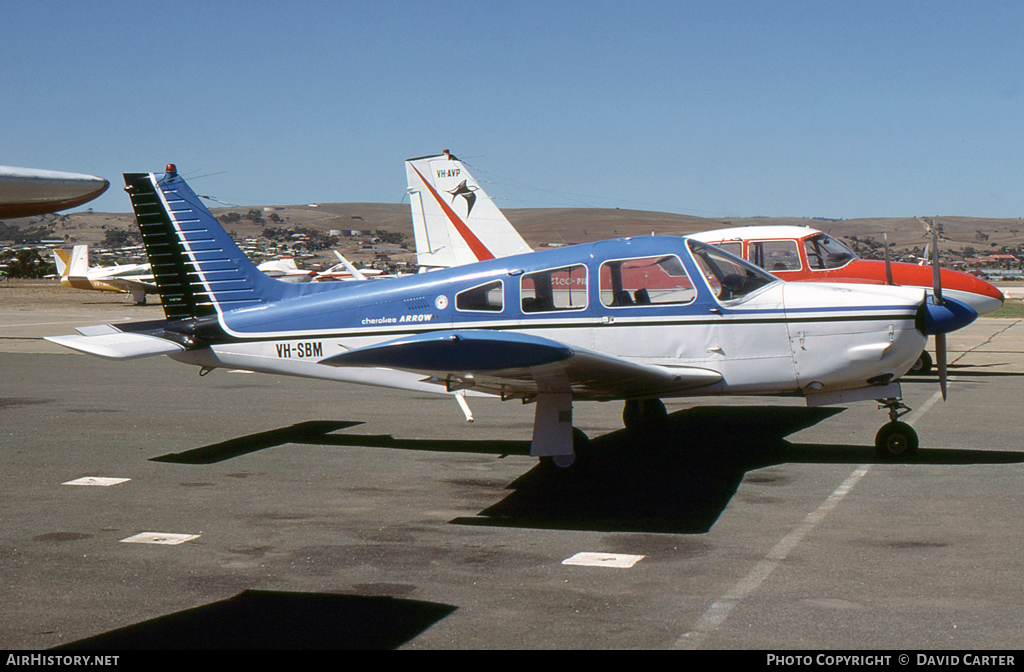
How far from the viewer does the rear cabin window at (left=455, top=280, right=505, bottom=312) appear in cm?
861

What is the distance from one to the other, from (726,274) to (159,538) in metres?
5.20

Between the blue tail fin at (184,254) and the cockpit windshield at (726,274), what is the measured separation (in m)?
4.40

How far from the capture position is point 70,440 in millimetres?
9836

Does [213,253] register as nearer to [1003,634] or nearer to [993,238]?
[1003,634]

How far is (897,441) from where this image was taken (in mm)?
8406

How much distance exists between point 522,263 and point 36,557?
4.75 m

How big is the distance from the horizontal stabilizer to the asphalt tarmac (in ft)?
3.44

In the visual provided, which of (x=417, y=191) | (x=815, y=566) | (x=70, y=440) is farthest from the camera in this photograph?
(x=417, y=191)

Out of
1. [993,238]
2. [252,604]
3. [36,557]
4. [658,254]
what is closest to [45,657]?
[252,604]

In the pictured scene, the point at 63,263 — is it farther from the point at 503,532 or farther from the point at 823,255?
the point at 503,532

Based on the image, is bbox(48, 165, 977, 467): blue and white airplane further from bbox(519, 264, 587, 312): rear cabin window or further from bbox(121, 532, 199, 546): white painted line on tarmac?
bbox(121, 532, 199, 546): white painted line on tarmac

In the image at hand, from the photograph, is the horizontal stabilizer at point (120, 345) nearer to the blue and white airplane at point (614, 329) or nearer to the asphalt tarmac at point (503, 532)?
the blue and white airplane at point (614, 329)

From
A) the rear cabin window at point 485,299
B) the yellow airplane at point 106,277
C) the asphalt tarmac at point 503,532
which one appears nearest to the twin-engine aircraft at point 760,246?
the asphalt tarmac at point 503,532

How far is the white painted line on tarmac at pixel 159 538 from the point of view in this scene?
6.11 m
